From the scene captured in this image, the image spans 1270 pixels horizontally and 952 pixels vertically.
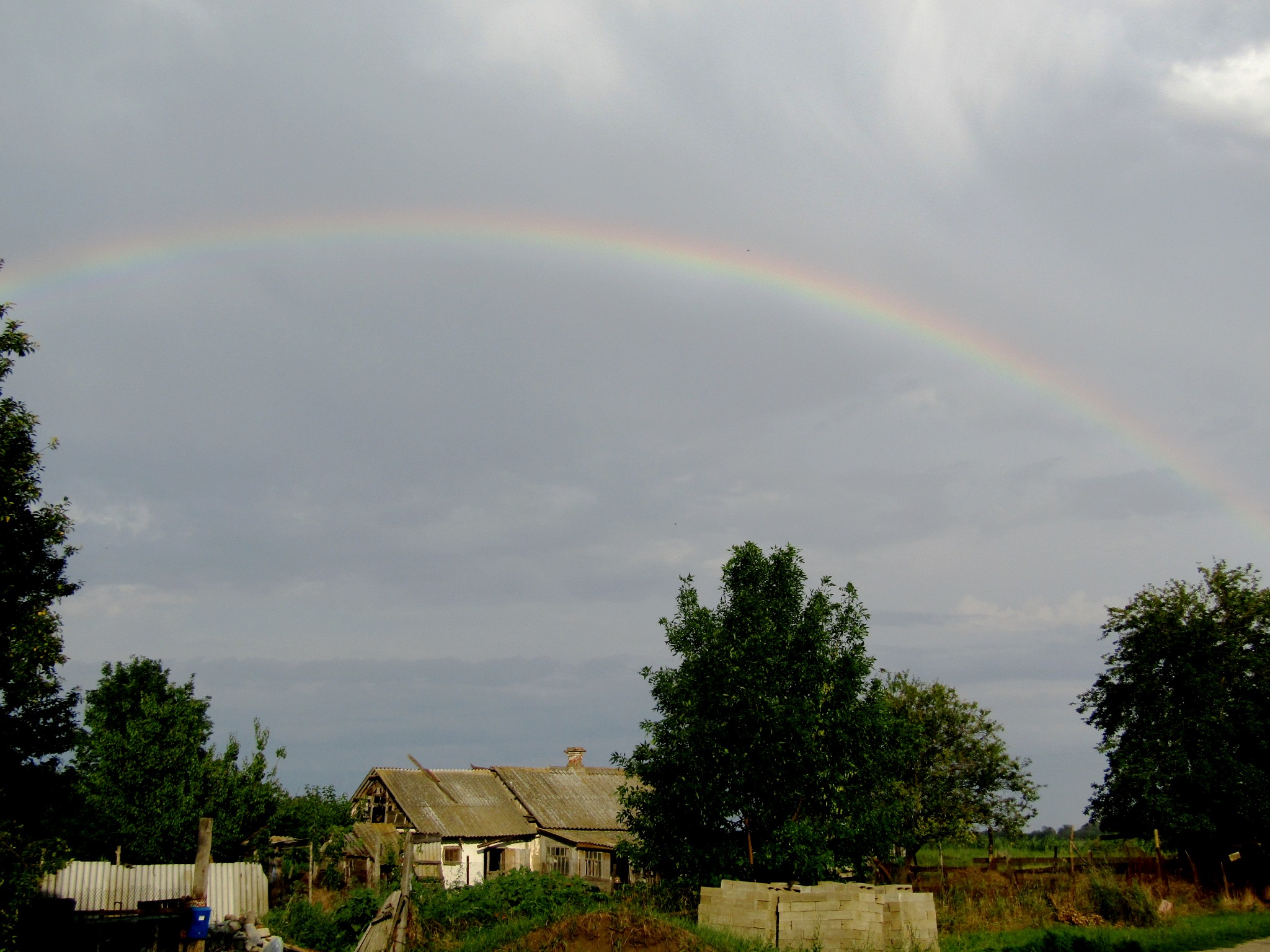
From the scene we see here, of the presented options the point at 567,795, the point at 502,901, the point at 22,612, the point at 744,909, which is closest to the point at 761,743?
the point at 744,909

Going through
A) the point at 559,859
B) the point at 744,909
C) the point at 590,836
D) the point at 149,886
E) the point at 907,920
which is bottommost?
the point at 559,859

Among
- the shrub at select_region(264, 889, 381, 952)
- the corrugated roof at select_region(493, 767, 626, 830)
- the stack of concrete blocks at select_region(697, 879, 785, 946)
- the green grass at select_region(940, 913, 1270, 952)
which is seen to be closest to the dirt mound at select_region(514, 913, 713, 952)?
the stack of concrete blocks at select_region(697, 879, 785, 946)

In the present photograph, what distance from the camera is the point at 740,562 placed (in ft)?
79.9

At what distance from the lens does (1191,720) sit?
1289 inches

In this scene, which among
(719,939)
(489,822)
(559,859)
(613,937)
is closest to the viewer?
(613,937)

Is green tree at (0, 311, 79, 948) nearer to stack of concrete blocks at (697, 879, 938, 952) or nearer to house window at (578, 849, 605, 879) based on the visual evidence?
stack of concrete blocks at (697, 879, 938, 952)

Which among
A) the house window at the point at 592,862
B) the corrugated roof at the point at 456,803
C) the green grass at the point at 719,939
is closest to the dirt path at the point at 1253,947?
the green grass at the point at 719,939

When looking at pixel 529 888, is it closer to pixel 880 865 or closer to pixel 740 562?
pixel 740 562

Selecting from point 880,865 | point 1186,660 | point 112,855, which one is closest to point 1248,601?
point 1186,660

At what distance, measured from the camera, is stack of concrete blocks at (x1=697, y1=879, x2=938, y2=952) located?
59.9ft

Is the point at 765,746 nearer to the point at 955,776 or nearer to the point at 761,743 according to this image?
the point at 761,743

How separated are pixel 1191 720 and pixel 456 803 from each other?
31263mm

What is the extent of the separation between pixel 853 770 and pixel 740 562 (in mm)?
5795

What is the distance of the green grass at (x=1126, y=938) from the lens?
17.9m
